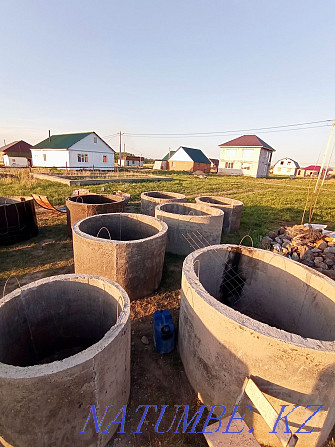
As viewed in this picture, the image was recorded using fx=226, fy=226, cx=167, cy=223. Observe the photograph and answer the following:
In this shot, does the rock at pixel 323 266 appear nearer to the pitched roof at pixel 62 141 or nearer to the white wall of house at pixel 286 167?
the pitched roof at pixel 62 141

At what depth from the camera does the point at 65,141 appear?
1258 inches

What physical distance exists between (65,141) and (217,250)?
33677 mm

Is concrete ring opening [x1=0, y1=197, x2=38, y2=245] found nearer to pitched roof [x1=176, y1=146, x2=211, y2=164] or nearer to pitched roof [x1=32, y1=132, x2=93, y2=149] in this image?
pitched roof [x1=32, y1=132, x2=93, y2=149]

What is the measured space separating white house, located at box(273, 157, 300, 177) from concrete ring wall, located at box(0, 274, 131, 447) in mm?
73069

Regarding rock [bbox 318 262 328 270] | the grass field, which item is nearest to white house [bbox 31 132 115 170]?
the grass field

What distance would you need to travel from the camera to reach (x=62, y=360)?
83.9 inches

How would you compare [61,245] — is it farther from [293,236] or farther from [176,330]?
[293,236]

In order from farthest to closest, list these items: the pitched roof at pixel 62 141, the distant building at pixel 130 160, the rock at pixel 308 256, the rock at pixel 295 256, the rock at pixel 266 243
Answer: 1. the distant building at pixel 130 160
2. the pitched roof at pixel 62 141
3. the rock at pixel 266 243
4. the rock at pixel 295 256
5. the rock at pixel 308 256

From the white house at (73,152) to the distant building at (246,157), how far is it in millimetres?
22889

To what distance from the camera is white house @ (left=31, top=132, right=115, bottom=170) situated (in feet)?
99.9

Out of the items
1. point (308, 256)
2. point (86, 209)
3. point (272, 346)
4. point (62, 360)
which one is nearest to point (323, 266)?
point (308, 256)

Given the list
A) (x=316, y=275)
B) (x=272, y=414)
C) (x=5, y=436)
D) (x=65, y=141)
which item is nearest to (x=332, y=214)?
(x=316, y=275)

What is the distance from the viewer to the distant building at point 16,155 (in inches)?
1598

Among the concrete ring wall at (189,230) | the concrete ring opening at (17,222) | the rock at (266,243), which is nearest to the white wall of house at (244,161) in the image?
the rock at (266,243)
